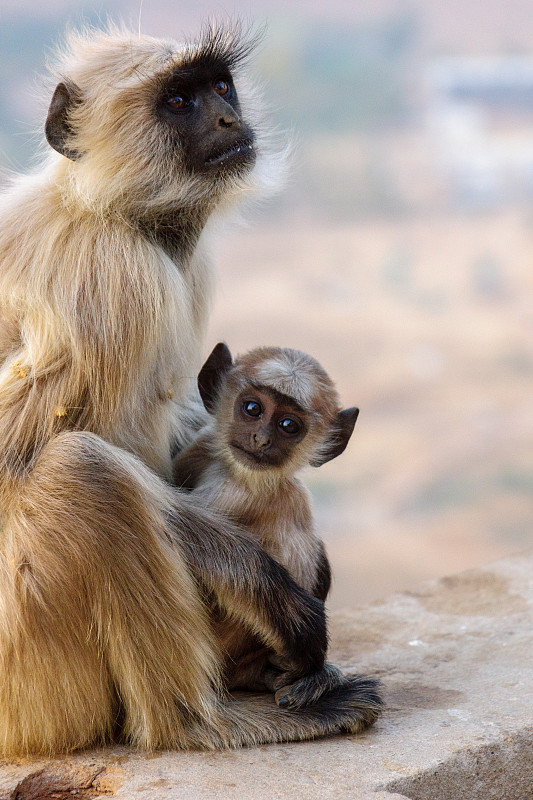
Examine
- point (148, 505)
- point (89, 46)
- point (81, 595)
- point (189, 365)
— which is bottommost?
point (81, 595)

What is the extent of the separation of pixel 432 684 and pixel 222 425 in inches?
48.4

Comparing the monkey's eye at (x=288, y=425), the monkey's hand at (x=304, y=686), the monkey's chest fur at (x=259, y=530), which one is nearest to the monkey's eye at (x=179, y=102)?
the monkey's eye at (x=288, y=425)

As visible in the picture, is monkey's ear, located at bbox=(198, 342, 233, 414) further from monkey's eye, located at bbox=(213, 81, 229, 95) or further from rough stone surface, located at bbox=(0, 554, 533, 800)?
rough stone surface, located at bbox=(0, 554, 533, 800)

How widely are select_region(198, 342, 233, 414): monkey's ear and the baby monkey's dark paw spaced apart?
2.92 feet

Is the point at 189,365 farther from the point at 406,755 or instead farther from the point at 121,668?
the point at 406,755

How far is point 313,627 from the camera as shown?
3186 millimetres

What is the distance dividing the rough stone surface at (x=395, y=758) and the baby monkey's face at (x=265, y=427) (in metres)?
0.87

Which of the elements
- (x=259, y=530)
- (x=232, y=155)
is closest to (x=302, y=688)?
(x=259, y=530)

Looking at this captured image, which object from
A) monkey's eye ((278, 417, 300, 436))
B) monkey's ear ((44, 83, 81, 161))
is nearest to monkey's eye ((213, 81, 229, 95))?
monkey's ear ((44, 83, 81, 161))

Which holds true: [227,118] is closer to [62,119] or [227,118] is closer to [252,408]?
[62,119]

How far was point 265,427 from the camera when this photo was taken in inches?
127

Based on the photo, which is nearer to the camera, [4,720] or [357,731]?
[4,720]

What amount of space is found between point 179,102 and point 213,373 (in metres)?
0.87

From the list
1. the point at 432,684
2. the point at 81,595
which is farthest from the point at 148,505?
the point at 432,684
